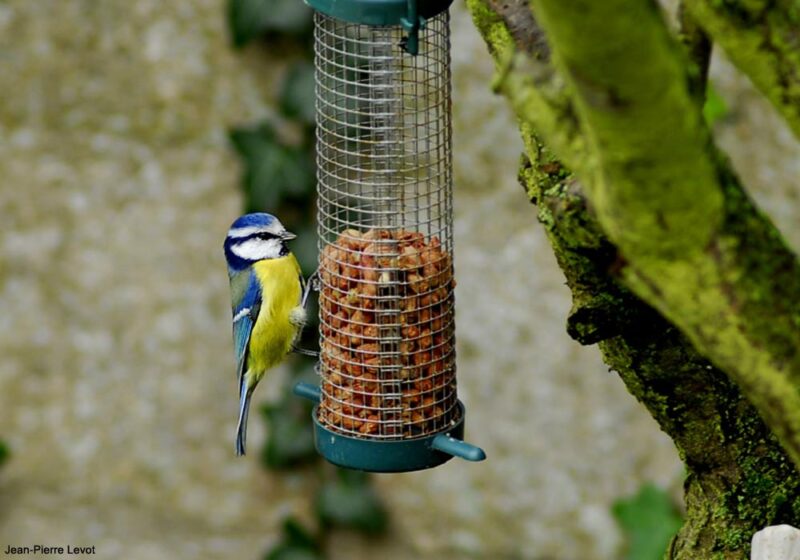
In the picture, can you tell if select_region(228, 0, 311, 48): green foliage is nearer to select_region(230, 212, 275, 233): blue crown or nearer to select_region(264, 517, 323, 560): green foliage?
select_region(230, 212, 275, 233): blue crown

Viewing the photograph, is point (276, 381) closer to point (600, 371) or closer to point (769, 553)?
point (600, 371)

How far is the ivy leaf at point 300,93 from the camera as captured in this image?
18.4 ft

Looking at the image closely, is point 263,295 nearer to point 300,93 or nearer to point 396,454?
point 396,454

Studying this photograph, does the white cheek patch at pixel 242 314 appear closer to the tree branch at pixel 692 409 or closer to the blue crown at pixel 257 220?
the blue crown at pixel 257 220

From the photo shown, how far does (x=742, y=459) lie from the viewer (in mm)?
3092

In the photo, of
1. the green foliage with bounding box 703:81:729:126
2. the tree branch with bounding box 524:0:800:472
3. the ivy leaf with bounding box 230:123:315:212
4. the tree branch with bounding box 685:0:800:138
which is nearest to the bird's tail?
the ivy leaf with bounding box 230:123:315:212

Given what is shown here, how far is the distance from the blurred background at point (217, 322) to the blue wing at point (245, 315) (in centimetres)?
125

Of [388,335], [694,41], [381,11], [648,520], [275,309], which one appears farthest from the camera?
[648,520]

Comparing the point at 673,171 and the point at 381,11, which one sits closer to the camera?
the point at 673,171

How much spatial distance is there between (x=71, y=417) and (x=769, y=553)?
165 inches

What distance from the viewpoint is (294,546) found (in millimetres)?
6070

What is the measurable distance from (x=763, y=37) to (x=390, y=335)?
5.36 feet

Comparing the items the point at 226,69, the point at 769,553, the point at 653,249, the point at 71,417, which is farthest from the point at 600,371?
the point at 653,249

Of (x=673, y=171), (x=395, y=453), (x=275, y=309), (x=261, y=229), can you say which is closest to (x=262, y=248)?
(x=261, y=229)
